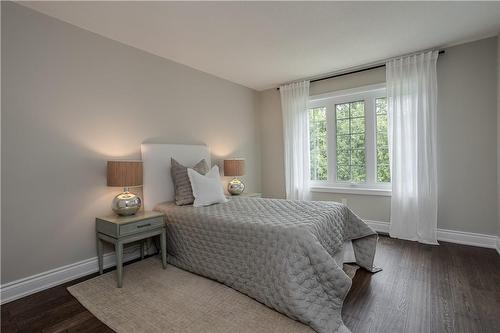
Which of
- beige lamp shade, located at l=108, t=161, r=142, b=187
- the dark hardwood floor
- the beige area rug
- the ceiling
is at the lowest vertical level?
the dark hardwood floor

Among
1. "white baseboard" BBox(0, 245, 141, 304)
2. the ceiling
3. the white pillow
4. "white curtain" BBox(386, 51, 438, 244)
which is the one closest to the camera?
"white baseboard" BBox(0, 245, 141, 304)

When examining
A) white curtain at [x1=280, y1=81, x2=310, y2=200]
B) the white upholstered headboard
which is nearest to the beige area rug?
the white upholstered headboard

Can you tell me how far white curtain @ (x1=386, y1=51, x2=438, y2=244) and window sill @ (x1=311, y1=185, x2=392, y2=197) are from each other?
215 mm

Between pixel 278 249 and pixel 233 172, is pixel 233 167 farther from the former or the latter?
pixel 278 249

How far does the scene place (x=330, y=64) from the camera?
11.7 ft

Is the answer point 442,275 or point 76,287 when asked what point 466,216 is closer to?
point 442,275

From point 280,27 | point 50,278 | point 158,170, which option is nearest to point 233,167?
point 158,170

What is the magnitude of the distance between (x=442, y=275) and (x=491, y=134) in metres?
1.83

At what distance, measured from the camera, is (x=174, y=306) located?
189 cm

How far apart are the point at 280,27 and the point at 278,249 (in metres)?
2.12

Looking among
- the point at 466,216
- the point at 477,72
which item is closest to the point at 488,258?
the point at 466,216

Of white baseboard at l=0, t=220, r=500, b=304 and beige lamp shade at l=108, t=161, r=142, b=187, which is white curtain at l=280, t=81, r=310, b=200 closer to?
white baseboard at l=0, t=220, r=500, b=304

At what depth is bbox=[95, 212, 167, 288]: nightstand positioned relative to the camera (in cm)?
221

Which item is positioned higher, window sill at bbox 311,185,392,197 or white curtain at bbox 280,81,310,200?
white curtain at bbox 280,81,310,200
